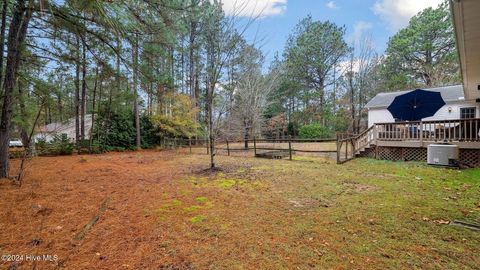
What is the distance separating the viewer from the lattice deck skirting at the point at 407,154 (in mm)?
7375

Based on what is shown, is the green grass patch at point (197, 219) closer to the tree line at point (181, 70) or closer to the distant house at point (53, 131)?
the tree line at point (181, 70)

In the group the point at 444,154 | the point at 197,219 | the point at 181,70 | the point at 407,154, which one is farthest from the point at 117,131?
the point at 444,154

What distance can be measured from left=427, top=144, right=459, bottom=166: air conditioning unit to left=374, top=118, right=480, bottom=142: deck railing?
76 cm

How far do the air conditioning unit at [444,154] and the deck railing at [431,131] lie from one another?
76 cm

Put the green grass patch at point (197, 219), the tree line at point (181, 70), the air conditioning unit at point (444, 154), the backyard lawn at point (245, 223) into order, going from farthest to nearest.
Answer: the air conditioning unit at point (444, 154), the tree line at point (181, 70), the green grass patch at point (197, 219), the backyard lawn at point (245, 223)

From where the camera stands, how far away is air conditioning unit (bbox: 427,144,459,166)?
7.15 meters

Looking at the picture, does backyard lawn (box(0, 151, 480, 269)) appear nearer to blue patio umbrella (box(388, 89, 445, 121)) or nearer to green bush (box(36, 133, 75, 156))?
blue patio umbrella (box(388, 89, 445, 121))

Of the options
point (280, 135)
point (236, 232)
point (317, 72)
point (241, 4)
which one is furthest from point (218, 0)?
point (317, 72)

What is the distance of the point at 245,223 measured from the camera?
3307 mm

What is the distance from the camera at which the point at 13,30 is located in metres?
5.40

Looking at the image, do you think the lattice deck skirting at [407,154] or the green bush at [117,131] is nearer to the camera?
the lattice deck skirting at [407,154]

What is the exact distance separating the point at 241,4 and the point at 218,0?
5.51 ft

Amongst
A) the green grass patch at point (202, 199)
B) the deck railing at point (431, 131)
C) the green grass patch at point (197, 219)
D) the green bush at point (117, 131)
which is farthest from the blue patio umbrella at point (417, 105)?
the green bush at point (117, 131)

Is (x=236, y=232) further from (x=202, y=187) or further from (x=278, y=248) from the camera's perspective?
(x=202, y=187)
